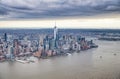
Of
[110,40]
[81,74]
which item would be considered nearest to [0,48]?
[81,74]

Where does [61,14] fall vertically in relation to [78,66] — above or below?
above

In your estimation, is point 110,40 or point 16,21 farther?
point 16,21

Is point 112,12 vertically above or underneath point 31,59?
above

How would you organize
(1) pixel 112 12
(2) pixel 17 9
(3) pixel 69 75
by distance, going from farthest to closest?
1. (2) pixel 17 9
2. (3) pixel 69 75
3. (1) pixel 112 12

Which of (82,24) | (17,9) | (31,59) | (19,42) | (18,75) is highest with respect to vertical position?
(17,9)

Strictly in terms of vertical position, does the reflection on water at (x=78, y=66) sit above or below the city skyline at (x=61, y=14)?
below

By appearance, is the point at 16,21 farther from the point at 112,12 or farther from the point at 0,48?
the point at 112,12

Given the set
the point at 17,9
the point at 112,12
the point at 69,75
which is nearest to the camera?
the point at 112,12

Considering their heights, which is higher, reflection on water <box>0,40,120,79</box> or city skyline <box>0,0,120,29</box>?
city skyline <box>0,0,120,29</box>
